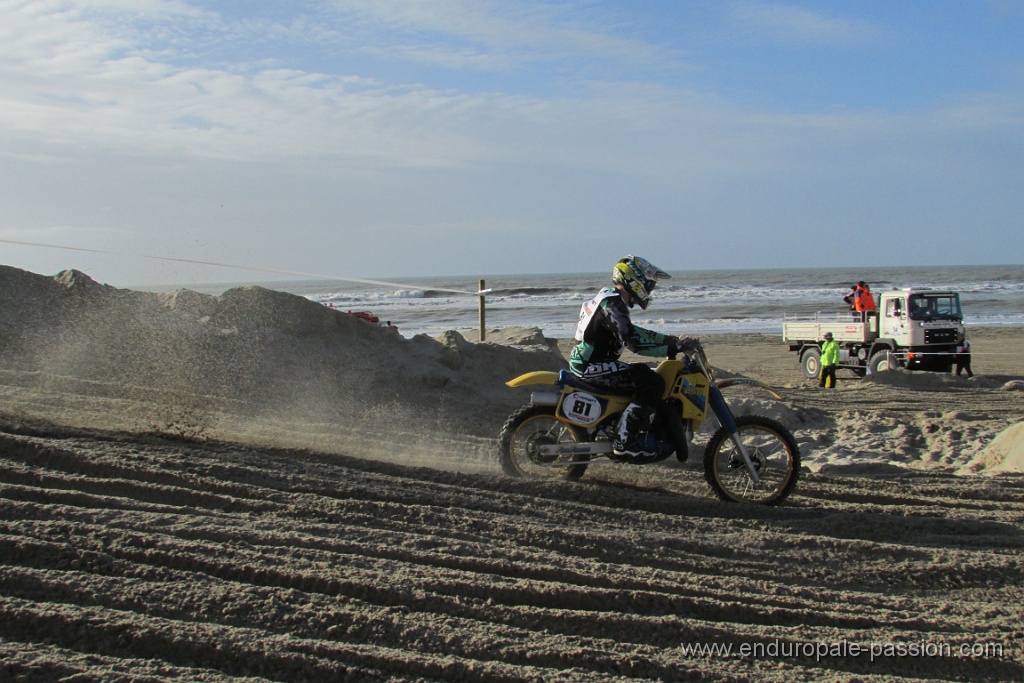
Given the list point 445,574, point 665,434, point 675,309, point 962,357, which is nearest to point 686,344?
point 665,434

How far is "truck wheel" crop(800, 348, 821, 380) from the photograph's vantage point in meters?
19.4

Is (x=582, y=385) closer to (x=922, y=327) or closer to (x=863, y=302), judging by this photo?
(x=922, y=327)

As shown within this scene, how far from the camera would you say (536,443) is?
6.16 meters

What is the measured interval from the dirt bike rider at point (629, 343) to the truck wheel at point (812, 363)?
47.5 ft

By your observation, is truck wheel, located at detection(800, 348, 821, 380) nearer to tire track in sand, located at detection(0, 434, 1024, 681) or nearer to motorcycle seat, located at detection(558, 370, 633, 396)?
tire track in sand, located at detection(0, 434, 1024, 681)

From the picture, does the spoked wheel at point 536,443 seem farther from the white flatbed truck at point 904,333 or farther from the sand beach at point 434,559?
the white flatbed truck at point 904,333

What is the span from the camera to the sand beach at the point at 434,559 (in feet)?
10.7

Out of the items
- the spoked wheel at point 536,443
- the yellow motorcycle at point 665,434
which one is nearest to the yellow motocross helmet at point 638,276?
the yellow motorcycle at point 665,434

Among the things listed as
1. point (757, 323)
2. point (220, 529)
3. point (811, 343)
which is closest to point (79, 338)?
point (220, 529)

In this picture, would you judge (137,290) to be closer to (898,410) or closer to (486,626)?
(486,626)

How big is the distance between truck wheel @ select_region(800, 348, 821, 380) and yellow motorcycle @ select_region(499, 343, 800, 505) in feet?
46.1

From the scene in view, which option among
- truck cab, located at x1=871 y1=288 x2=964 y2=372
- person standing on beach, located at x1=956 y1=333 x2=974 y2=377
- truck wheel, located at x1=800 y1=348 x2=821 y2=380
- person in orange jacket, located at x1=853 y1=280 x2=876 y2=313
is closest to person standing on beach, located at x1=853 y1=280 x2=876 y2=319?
person in orange jacket, located at x1=853 y1=280 x2=876 y2=313

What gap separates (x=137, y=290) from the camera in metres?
11.2

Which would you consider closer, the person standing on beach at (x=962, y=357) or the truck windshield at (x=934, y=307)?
the person standing on beach at (x=962, y=357)
